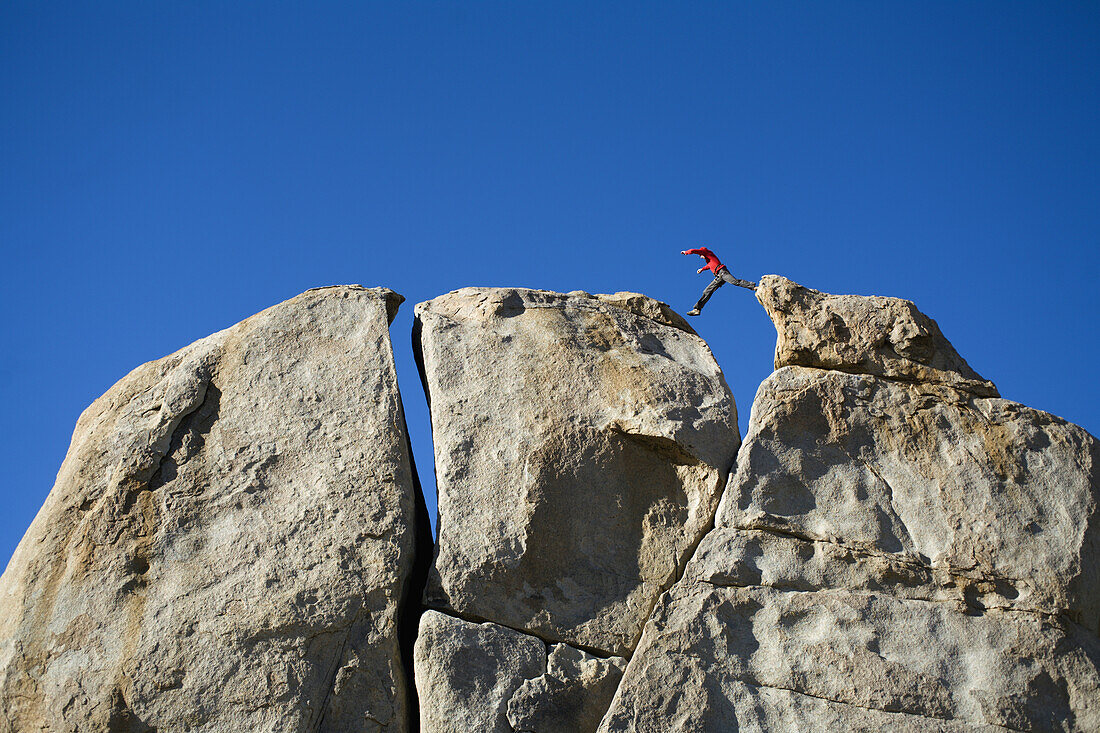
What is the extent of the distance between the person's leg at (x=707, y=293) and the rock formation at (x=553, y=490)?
1.87 m

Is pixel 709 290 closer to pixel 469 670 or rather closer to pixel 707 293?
pixel 707 293

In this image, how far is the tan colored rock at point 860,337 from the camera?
5863 mm

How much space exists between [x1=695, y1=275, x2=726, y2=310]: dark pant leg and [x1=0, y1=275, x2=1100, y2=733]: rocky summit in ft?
6.23

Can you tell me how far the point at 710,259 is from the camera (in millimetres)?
8125

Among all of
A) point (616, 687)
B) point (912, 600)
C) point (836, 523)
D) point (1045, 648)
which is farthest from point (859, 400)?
point (616, 687)

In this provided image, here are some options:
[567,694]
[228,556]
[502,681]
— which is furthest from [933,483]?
[228,556]

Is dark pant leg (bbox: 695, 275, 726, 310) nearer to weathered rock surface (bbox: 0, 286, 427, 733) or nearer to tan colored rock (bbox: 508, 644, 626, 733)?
weathered rock surface (bbox: 0, 286, 427, 733)

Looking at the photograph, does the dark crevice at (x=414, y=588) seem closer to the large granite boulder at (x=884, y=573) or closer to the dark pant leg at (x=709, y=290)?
the large granite boulder at (x=884, y=573)

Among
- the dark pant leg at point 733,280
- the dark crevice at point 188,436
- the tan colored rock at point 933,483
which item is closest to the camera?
the tan colored rock at point 933,483

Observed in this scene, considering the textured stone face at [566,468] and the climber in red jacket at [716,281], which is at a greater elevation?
the climber in red jacket at [716,281]

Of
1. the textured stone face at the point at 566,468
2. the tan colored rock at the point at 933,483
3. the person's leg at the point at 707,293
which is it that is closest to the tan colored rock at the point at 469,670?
the textured stone face at the point at 566,468

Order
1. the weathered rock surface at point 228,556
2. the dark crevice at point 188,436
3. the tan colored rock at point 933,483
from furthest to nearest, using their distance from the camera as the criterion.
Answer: the dark crevice at point 188,436 → the tan colored rock at point 933,483 → the weathered rock surface at point 228,556

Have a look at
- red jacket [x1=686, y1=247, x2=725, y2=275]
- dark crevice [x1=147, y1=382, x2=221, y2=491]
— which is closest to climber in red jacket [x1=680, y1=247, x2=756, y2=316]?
red jacket [x1=686, y1=247, x2=725, y2=275]

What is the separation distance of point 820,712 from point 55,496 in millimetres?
3968
